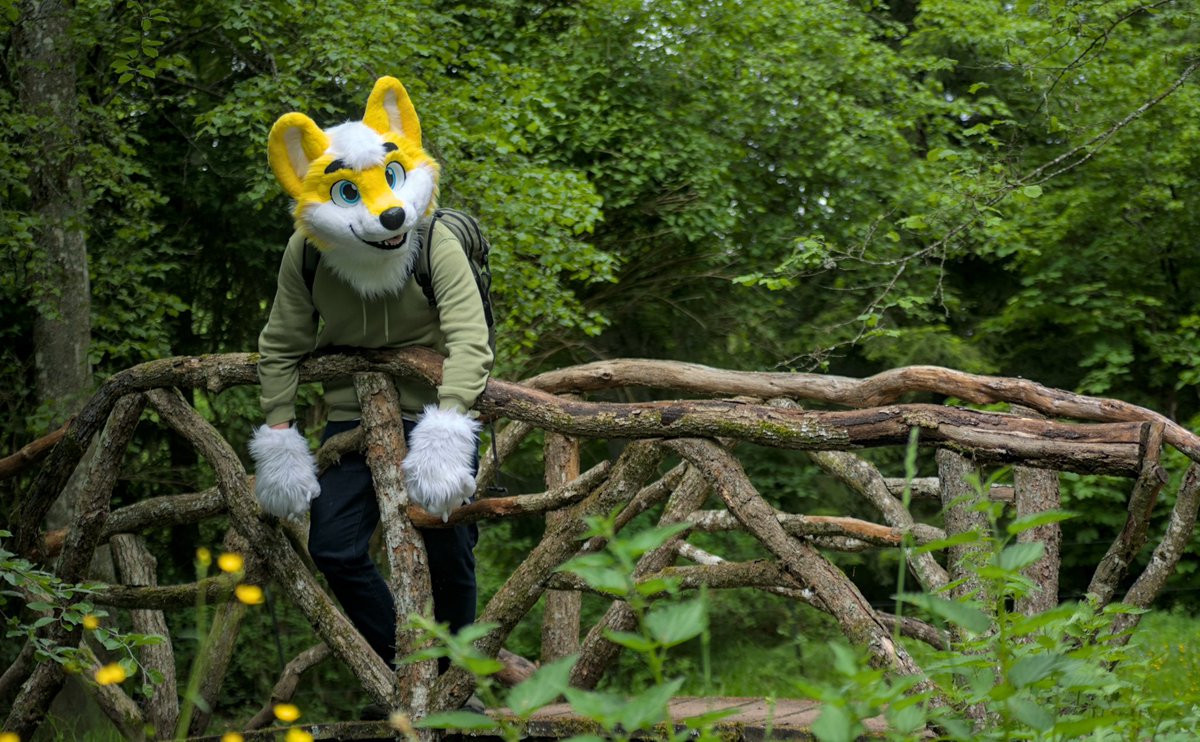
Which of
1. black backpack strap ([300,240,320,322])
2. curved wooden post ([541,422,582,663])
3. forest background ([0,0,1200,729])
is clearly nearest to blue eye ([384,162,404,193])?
black backpack strap ([300,240,320,322])

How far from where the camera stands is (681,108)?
9.29 meters

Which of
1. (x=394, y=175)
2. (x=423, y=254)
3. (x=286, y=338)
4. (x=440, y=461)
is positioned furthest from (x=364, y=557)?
(x=394, y=175)

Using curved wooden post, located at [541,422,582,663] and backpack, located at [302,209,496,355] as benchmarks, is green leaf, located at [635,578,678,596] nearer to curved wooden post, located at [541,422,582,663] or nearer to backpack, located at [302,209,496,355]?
backpack, located at [302,209,496,355]

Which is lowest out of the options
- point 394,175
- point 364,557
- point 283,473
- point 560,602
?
point 560,602

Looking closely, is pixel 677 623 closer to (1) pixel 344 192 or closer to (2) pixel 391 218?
(2) pixel 391 218

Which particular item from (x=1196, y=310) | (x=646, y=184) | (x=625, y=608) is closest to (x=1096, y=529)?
(x=1196, y=310)

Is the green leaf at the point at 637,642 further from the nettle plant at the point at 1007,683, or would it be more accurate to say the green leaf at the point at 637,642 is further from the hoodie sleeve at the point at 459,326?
the hoodie sleeve at the point at 459,326

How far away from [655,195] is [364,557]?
5749mm

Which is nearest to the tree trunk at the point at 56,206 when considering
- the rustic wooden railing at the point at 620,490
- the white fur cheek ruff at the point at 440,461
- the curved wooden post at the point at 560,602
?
the rustic wooden railing at the point at 620,490

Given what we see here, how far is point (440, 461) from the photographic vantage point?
348cm

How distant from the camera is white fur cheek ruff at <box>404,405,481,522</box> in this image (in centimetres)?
347

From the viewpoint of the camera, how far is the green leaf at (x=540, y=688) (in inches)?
52.8

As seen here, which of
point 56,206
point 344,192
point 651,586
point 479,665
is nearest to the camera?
point 479,665

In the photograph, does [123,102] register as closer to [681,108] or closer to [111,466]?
[111,466]
